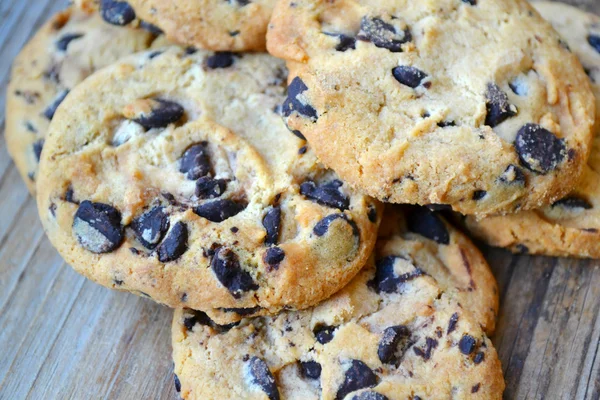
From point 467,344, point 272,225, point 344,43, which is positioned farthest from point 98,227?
point 467,344

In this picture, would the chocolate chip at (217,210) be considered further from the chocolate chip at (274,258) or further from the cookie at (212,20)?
the cookie at (212,20)

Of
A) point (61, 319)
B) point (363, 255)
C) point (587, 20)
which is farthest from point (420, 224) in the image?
point (61, 319)

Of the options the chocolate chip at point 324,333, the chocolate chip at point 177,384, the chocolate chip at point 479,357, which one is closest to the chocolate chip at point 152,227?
the chocolate chip at point 177,384

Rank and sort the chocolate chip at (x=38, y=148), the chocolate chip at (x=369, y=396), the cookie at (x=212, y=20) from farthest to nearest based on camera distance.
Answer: the chocolate chip at (x=38, y=148) → the cookie at (x=212, y=20) → the chocolate chip at (x=369, y=396)

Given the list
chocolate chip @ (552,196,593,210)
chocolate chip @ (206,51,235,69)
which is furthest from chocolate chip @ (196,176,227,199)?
chocolate chip @ (552,196,593,210)

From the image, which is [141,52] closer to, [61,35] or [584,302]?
[61,35]

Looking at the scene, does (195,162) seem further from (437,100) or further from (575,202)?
(575,202)
